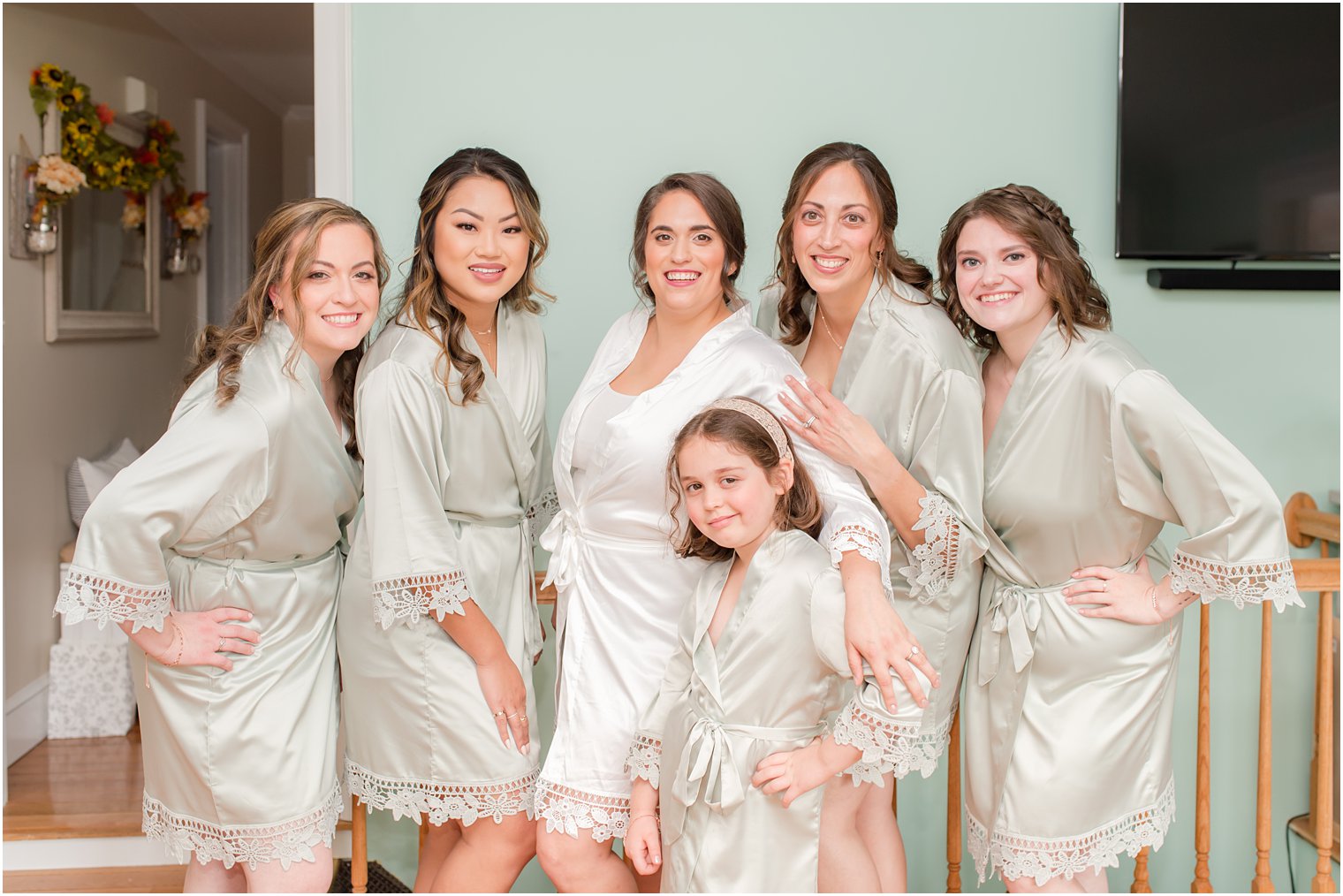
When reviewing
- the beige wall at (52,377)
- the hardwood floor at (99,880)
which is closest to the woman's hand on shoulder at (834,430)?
the beige wall at (52,377)

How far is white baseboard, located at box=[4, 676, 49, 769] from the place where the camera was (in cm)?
316

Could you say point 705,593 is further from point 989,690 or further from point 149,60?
point 149,60

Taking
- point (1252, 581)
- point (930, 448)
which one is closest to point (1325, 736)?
point (1252, 581)

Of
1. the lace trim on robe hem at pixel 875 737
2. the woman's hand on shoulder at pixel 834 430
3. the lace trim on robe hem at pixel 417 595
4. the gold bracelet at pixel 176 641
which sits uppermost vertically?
the woman's hand on shoulder at pixel 834 430

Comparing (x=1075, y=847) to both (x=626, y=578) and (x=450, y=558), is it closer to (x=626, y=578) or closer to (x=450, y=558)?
(x=626, y=578)

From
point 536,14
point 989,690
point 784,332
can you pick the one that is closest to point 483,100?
point 536,14

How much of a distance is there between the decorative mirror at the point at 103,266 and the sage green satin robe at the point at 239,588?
2186 mm

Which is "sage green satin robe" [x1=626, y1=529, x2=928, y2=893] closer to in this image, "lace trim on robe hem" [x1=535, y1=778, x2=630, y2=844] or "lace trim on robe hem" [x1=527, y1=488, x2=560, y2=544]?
"lace trim on robe hem" [x1=535, y1=778, x2=630, y2=844]

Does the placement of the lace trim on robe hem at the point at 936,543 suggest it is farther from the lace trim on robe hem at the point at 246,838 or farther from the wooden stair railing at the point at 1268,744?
the lace trim on robe hem at the point at 246,838

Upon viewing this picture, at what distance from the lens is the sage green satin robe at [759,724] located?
168cm

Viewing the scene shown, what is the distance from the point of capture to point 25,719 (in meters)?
3.27

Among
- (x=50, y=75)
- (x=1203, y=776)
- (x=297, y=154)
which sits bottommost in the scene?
(x=1203, y=776)

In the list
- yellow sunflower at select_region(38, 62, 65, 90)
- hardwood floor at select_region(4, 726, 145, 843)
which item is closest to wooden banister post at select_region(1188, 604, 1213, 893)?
hardwood floor at select_region(4, 726, 145, 843)

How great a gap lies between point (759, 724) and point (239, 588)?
3.19ft
